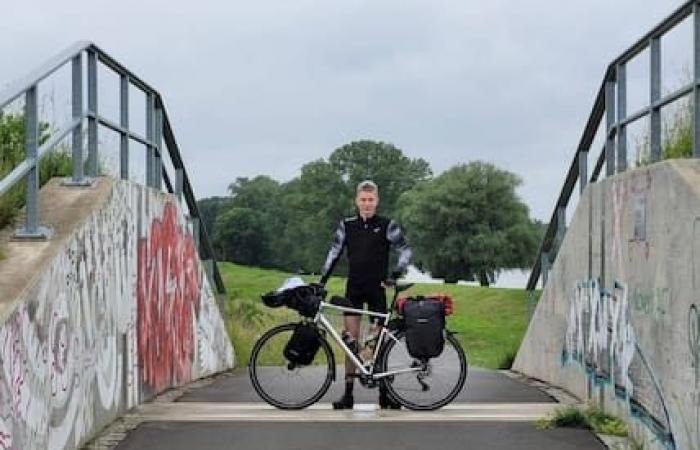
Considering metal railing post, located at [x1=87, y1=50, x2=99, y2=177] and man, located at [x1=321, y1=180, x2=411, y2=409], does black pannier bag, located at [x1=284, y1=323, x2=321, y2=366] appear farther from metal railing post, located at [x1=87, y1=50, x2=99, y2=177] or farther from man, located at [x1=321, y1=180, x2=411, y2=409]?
metal railing post, located at [x1=87, y1=50, x2=99, y2=177]

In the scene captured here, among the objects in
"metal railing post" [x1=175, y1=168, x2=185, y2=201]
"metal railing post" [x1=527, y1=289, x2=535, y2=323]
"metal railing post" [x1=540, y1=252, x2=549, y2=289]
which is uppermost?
"metal railing post" [x1=175, y1=168, x2=185, y2=201]

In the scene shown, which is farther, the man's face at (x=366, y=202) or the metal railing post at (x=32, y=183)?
the man's face at (x=366, y=202)

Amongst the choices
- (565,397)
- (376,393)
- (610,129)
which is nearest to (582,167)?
(610,129)

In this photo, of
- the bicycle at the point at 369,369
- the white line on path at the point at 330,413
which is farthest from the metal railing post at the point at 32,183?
the bicycle at the point at 369,369

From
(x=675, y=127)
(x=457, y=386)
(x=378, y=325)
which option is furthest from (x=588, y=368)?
(x=675, y=127)

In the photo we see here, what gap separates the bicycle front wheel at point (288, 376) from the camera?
9.89 m

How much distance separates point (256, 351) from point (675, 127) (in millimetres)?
3709

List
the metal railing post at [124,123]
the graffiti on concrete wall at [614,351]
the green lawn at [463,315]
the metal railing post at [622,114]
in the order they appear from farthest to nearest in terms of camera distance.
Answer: the green lawn at [463,315], the metal railing post at [124,123], the metal railing post at [622,114], the graffiti on concrete wall at [614,351]

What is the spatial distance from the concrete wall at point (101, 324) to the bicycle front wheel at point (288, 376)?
3.11ft

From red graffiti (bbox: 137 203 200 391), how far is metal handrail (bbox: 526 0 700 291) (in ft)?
12.9

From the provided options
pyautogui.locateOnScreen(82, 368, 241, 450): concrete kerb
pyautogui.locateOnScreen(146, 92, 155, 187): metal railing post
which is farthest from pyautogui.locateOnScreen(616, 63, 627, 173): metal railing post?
→ pyautogui.locateOnScreen(146, 92, 155, 187): metal railing post

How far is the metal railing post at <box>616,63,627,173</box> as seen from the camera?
9594 millimetres

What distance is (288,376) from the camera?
32.7ft

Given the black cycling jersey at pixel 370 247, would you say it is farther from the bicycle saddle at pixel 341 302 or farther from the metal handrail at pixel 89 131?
the metal handrail at pixel 89 131
